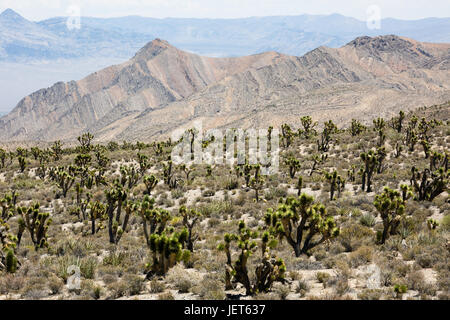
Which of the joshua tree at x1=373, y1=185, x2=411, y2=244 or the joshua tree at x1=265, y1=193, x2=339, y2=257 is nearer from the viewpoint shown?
the joshua tree at x1=265, y1=193, x2=339, y2=257

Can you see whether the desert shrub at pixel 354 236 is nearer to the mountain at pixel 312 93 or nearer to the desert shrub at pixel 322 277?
the desert shrub at pixel 322 277

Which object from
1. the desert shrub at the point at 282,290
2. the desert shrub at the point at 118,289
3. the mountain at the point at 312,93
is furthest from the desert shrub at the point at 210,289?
the mountain at the point at 312,93

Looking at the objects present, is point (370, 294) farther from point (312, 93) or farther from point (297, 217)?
point (312, 93)

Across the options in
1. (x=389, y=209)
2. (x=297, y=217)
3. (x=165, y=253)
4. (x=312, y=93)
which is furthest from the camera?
(x=312, y=93)

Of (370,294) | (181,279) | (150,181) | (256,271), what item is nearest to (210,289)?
(181,279)

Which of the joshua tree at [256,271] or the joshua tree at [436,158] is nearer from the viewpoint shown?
the joshua tree at [256,271]

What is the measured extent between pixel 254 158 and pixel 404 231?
20775 mm

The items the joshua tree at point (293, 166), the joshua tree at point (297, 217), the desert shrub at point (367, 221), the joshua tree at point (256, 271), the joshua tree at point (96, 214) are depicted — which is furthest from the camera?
the joshua tree at point (293, 166)

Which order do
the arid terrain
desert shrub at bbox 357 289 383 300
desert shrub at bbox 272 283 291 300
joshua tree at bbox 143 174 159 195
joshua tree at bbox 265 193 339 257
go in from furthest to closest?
joshua tree at bbox 143 174 159 195, joshua tree at bbox 265 193 339 257, the arid terrain, desert shrub at bbox 272 283 291 300, desert shrub at bbox 357 289 383 300

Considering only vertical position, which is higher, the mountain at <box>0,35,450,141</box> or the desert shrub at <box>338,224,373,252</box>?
the mountain at <box>0,35,450,141</box>

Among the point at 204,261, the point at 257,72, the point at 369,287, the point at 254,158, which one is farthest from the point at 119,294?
the point at 257,72

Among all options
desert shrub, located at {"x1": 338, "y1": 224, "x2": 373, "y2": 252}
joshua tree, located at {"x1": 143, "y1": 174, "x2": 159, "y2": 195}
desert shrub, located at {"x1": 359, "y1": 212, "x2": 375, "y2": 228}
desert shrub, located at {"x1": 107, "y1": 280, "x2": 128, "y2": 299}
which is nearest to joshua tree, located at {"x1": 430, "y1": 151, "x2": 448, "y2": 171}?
desert shrub, located at {"x1": 359, "y1": 212, "x2": 375, "y2": 228}

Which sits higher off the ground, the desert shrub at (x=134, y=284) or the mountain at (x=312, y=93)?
the mountain at (x=312, y=93)

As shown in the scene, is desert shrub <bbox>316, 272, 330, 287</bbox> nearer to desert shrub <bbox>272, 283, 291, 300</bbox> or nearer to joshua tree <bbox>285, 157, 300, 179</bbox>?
desert shrub <bbox>272, 283, 291, 300</bbox>
